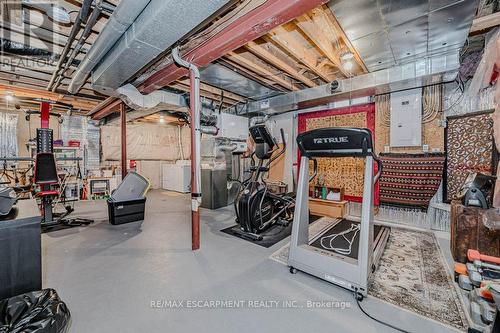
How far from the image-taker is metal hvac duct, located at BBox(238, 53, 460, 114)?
3.24 metres

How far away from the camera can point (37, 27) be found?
2.61 meters

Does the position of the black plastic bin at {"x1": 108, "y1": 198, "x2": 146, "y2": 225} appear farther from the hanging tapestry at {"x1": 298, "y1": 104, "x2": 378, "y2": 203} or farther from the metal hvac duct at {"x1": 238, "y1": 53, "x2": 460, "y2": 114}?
the hanging tapestry at {"x1": 298, "y1": 104, "x2": 378, "y2": 203}

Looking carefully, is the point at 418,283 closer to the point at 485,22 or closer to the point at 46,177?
the point at 485,22

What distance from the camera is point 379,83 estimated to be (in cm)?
371

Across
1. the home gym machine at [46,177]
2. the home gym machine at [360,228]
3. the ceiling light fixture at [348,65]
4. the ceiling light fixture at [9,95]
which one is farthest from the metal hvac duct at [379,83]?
the ceiling light fixture at [9,95]

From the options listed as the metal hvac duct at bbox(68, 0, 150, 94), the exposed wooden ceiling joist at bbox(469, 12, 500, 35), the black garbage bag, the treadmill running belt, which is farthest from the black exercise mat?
the exposed wooden ceiling joist at bbox(469, 12, 500, 35)

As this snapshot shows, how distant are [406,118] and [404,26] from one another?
6.76 ft

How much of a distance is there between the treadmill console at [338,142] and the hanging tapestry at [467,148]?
8.60 feet

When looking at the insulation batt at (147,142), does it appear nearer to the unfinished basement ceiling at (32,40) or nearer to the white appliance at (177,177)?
the white appliance at (177,177)

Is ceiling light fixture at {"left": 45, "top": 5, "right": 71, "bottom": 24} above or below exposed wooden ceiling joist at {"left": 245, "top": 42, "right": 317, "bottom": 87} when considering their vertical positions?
below

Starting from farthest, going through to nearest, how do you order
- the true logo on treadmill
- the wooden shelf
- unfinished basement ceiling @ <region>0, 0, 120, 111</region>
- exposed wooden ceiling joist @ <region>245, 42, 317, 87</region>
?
1. the wooden shelf
2. exposed wooden ceiling joist @ <region>245, 42, 317, 87</region>
3. unfinished basement ceiling @ <region>0, 0, 120, 111</region>
4. the true logo on treadmill

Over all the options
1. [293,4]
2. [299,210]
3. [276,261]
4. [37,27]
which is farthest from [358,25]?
[37,27]

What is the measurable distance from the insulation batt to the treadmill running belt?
7.10 m

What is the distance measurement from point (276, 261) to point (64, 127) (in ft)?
24.3
